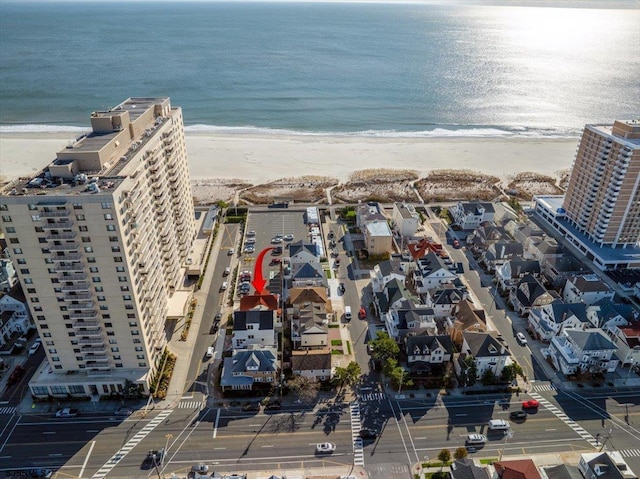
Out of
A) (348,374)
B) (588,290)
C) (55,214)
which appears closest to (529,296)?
(588,290)

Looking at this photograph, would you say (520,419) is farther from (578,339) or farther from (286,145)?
(286,145)

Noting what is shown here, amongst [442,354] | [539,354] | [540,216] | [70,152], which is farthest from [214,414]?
[540,216]

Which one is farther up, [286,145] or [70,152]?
[70,152]

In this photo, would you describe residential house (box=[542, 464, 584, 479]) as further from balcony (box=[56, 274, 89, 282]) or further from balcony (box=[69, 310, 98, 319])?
balcony (box=[56, 274, 89, 282])

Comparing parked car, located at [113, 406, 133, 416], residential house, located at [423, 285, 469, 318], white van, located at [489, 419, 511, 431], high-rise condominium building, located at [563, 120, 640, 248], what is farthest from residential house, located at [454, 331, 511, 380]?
parked car, located at [113, 406, 133, 416]

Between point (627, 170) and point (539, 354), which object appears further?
point (627, 170)
